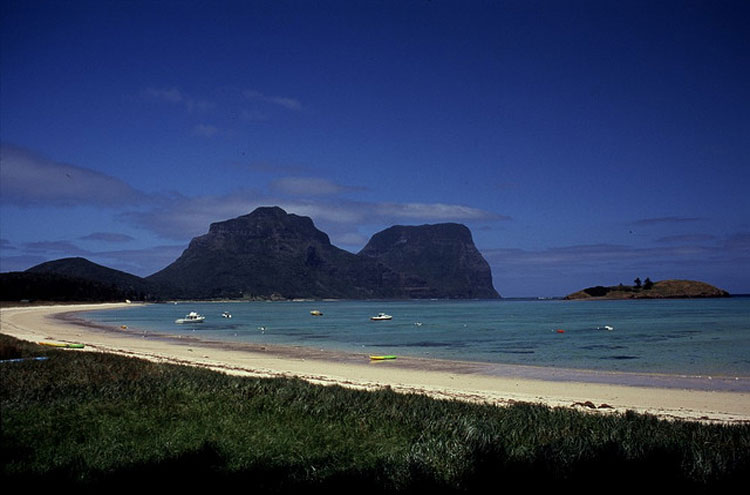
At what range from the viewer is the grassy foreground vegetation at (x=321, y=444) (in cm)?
657

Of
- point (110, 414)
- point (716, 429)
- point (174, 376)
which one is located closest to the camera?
Answer: point (110, 414)

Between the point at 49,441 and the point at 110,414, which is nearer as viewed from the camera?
the point at 49,441

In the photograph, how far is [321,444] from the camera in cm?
809

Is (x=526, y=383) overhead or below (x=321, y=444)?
below

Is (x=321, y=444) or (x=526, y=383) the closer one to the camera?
(x=321, y=444)

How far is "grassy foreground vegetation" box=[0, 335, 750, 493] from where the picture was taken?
21.5 ft

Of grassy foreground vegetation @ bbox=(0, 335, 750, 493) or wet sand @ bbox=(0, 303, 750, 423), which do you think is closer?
grassy foreground vegetation @ bbox=(0, 335, 750, 493)

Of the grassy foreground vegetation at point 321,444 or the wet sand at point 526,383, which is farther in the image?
the wet sand at point 526,383

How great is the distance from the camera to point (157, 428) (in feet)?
27.9

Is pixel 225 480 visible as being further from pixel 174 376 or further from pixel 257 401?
pixel 174 376

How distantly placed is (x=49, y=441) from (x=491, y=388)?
571 inches

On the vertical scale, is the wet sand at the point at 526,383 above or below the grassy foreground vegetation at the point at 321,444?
below

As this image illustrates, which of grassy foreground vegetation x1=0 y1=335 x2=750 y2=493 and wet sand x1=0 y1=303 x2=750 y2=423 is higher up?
grassy foreground vegetation x1=0 y1=335 x2=750 y2=493

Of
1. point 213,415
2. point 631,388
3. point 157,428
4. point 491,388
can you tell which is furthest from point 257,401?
point 631,388
